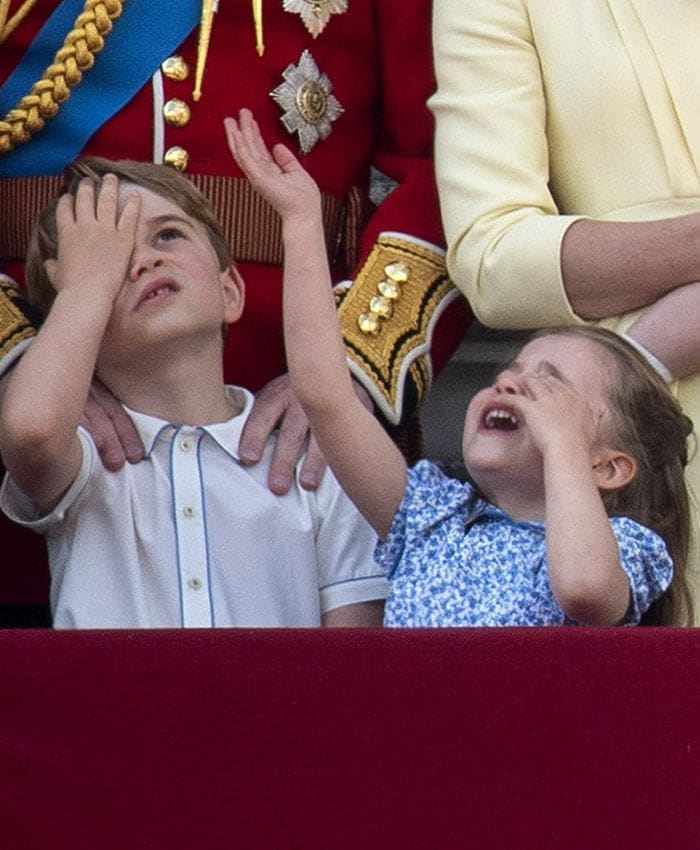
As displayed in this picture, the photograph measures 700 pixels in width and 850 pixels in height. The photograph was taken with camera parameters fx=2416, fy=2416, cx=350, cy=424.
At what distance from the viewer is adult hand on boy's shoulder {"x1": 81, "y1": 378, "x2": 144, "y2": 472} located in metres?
2.12

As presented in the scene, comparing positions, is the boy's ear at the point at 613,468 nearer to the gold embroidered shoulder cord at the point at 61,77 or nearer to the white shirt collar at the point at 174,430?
the white shirt collar at the point at 174,430

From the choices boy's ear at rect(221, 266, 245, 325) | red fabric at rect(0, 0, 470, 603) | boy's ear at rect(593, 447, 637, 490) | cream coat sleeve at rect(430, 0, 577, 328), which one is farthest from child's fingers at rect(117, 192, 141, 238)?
boy's ear at rect(593, 447, 637, 490)

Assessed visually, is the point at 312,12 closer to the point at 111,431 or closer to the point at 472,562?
the point at 111,431

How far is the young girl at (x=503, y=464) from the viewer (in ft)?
6.31

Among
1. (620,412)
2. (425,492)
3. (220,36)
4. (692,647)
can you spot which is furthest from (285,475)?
(692,647)

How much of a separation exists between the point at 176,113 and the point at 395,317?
0.30 metres

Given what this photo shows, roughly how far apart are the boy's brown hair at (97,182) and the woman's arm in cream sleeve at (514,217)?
0.78ft

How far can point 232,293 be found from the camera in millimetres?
2230

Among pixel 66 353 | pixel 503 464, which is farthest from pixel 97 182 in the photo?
pixel 503 464

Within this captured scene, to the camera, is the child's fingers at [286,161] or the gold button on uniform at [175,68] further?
the gold button on uniform at [175,68]

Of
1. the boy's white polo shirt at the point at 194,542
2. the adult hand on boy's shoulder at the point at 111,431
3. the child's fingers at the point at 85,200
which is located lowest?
the boy's white polo shirt at the point at 194,542

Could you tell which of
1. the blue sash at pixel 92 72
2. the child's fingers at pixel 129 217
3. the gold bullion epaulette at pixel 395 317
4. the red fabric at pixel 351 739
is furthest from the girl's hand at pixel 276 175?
the red fabric at pixel 351 739

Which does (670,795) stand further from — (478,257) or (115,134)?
(115,134)

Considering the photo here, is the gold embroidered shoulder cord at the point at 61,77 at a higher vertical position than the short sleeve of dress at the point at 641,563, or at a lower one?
higher
